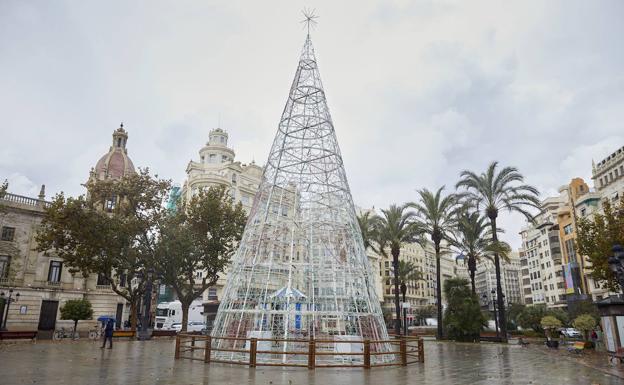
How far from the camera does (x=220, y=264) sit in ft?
114

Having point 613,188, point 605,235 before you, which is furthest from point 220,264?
point 613,188

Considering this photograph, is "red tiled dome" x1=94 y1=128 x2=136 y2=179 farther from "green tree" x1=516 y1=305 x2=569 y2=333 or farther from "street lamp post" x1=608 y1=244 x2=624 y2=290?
"street lamp post" x1=608 y1=244 x2=624 y2=290

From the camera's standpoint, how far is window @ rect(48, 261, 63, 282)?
137ft

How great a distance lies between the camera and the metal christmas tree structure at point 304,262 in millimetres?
17141

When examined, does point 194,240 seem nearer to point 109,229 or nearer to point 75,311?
point 109,229

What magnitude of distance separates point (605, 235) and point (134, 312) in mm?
33882

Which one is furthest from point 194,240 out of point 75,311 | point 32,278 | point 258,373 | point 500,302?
point 500,302

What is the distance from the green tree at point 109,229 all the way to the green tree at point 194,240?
55.6 inches

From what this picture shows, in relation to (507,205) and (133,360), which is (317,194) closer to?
(133,360)

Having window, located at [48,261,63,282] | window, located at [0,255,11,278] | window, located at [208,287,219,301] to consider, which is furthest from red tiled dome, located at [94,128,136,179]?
window, located at [208,287,219,301]

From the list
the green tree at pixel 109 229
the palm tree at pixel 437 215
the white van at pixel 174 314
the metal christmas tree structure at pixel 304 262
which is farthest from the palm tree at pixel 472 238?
the white van at pixel 174 314

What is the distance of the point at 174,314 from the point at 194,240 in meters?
22.5

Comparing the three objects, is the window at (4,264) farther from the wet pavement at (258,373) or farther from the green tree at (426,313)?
the green tree at (426,313)

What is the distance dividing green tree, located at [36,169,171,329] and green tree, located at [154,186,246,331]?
1.41 meters
